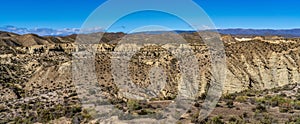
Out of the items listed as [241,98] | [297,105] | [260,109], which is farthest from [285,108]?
[241,98]

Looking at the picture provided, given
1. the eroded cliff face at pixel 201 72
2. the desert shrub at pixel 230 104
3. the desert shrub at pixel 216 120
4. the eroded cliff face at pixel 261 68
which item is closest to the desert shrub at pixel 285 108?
the desert shrub at pixel 230 104

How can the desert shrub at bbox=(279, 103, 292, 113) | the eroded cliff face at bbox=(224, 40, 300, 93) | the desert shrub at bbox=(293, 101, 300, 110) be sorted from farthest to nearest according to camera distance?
1. the eroded cliff face at bbox=(224, 40, 300, 93)
2. the desert shrub at bbox=(293, 101, 300, 110)
3. the desert shrub at bbox=(279, 103, 292, 113)

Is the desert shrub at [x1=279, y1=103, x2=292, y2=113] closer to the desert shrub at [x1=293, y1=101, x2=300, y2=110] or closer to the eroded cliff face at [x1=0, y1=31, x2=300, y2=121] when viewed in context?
the desert shrub at [x1=293, y1=101, x2=300, y2=110]

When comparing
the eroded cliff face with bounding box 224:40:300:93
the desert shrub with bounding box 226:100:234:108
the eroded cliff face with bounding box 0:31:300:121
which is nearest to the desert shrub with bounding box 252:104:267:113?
the desert shrub with bounding box 226:100:234:108

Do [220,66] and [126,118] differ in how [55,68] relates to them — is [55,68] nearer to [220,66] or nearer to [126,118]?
[220,66]

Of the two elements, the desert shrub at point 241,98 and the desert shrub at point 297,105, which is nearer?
the desert shrub at point 297,105

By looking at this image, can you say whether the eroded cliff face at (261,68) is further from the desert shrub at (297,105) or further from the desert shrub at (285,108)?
the desert shrub at (285,108)

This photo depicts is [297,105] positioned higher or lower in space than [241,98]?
higher

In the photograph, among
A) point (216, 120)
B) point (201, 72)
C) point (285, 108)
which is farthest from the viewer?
point (201, 72)

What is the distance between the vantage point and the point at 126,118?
18.5 metres

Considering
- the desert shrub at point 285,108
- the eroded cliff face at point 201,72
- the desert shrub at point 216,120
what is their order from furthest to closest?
the eroded cliff face at point 201,72 → the desert shrub at point 285,108 → the desert shrub at point 216,120

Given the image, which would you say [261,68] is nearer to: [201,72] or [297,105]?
[201,72]

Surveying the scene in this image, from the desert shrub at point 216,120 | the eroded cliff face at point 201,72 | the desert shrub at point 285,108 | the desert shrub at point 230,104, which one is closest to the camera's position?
the desert shrub at point 216,120

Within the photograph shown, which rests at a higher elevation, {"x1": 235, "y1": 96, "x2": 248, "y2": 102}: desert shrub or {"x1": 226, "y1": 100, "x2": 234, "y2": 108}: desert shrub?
{"x1": 226, "y1": 100, "x2": 234, "y2": 108}: desert shrub
